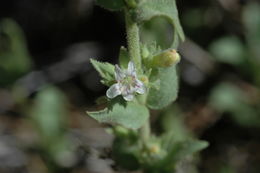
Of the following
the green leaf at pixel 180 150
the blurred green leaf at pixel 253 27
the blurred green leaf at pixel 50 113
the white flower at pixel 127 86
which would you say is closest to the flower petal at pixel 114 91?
the white flower at pixel 127 86

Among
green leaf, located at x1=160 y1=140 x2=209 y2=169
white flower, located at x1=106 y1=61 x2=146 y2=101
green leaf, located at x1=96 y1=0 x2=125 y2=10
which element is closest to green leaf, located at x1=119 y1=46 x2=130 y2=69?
white flower, located at x1=106 y1=61 x2=146 y2=101

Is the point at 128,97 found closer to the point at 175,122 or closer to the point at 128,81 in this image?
the point at 128,81

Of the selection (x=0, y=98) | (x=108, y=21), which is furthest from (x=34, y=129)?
(x=108, y=21)

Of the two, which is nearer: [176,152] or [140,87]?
[140,87]

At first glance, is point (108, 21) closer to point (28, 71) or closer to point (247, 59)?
point (28, 71)

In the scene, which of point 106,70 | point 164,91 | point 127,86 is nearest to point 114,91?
point 127,86

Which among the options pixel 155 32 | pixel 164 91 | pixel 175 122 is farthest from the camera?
pixel 155 32
